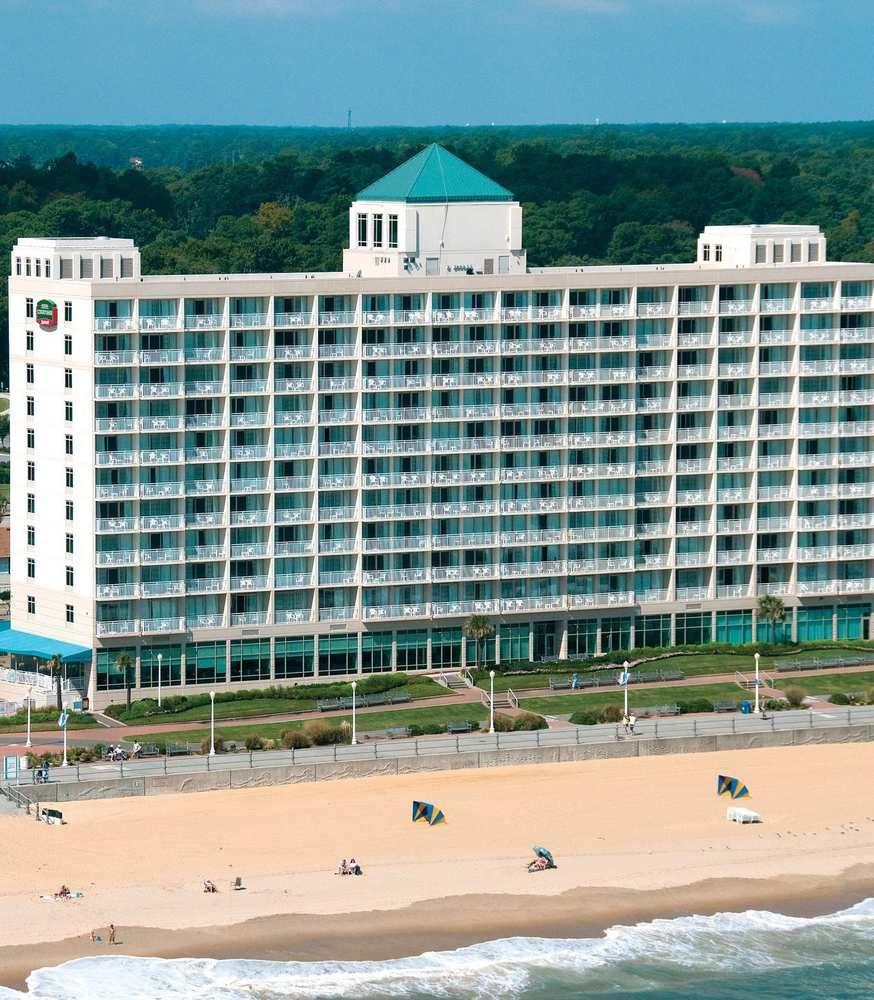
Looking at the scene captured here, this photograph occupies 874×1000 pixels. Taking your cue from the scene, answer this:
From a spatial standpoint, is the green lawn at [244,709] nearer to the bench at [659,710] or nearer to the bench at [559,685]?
the bench at [559,685]

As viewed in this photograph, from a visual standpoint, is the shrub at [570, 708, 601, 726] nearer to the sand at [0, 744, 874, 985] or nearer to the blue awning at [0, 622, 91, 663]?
the sand at [0, 744, 874, 985]

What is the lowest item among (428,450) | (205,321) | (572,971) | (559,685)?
(572,971)

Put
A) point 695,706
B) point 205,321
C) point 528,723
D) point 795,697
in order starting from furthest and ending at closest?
point 205,321, point 795,697, point 695,706, point 528,723

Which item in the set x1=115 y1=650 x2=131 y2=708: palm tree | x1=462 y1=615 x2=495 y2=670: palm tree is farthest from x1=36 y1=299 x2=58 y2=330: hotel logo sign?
x1=462 y1=615 x2=495 y2=670: palm tree

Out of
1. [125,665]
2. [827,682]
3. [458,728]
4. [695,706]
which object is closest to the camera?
[458,728]

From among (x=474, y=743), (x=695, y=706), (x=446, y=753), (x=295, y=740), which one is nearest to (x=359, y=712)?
(x=295, y=740)

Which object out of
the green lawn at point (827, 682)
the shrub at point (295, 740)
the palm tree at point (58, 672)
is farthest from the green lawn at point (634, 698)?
the palm tree at point (58, 672)

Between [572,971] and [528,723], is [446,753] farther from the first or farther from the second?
[572,971]
